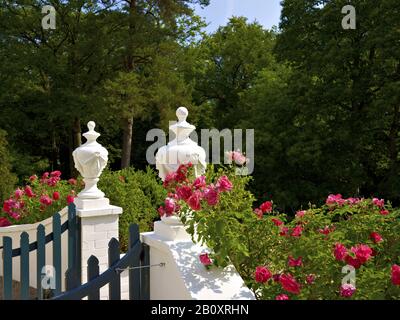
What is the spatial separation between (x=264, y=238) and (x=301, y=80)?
14.6 m

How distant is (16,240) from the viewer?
6699 millimetres

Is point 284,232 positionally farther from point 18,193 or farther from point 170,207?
point 18,193

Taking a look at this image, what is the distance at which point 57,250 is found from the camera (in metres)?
4.93

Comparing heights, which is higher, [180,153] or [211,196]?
[180,153]

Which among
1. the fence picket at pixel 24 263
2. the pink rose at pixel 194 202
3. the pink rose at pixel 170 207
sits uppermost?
the pink rose at pixel 194 202

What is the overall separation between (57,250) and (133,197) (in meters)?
2.26

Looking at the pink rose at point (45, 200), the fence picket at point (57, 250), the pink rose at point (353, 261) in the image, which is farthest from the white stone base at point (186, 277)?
the pink rose at point (45, 200)

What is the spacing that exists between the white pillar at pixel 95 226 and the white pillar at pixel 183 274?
70.6 inches

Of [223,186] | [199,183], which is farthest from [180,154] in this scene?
[223,186]

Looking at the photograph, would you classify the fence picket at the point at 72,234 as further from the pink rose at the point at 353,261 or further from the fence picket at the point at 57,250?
the pink rose at the point at 353,261

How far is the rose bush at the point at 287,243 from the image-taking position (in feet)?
9.38

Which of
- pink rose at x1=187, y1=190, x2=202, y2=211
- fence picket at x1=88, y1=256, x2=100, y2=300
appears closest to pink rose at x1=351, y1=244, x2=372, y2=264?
pink rose at x1=187, y1=190, x2=202, y2=211

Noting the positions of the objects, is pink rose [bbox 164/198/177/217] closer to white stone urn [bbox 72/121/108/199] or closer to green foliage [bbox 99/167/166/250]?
white stone urn [bbox 72/121/108/199]

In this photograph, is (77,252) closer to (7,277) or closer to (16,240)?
(7,277)
